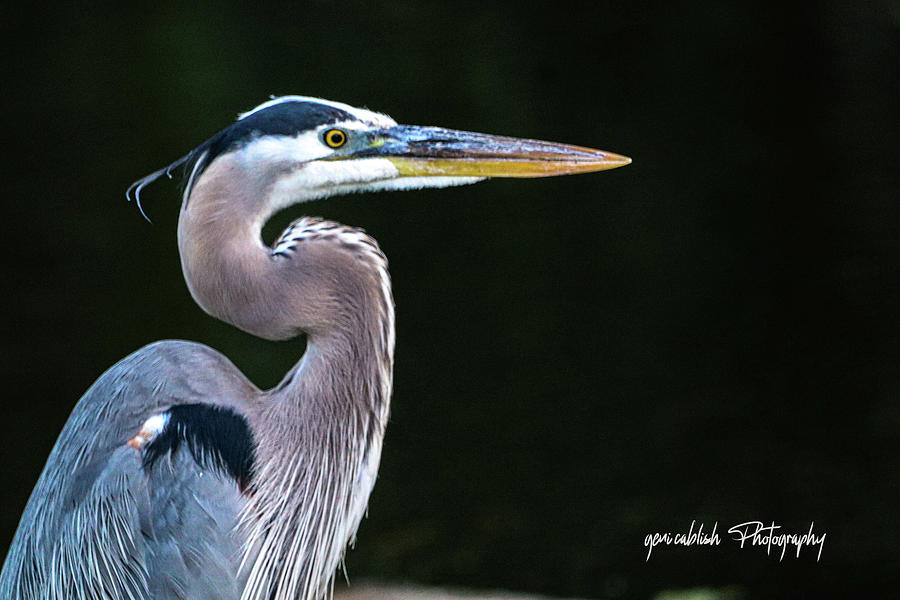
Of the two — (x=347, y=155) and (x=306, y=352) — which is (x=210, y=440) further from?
(x=347, y=155)

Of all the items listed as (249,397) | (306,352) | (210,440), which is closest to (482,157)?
(306,352)

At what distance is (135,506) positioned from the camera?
9.40ft

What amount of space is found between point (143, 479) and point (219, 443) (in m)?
0.20

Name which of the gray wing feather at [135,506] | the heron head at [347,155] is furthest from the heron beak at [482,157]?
the gray wing feather at [135,506]

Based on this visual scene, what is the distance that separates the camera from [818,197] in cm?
994

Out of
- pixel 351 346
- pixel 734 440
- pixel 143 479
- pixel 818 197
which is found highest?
pixel 351 346

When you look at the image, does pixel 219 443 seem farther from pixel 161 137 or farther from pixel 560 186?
pixel 161 137

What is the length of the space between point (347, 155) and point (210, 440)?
2.52ft

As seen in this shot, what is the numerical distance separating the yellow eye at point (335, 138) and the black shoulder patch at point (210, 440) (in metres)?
0.70

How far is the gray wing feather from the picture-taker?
113 inches

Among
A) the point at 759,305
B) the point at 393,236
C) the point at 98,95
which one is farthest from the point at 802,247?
the point at 98,95

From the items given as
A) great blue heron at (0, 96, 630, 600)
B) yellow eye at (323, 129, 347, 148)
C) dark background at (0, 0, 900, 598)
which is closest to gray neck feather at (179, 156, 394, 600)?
great blue heron at (0, 96, 630, 600)

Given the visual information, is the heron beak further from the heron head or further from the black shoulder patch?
the black shoulder patch

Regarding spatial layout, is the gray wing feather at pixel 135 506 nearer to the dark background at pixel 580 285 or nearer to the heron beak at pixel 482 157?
the heron beak at pixel 482 157
